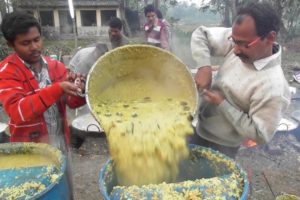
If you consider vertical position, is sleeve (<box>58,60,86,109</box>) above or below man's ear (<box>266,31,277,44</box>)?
below

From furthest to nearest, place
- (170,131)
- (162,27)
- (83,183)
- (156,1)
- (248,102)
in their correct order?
(156,1) < (162,27) < (83,183) < (248,102) < (170,131)

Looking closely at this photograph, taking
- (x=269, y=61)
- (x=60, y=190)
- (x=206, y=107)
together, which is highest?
(x=269, y=61)

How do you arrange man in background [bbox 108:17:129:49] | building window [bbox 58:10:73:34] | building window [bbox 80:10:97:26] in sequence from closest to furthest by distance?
man in background [bbox 108:17:129:49] < building window [bbox 58:10:73:34] < building window [bbox 80:10:97:26]

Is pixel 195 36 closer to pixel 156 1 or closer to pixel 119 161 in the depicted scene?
pixel 119 161

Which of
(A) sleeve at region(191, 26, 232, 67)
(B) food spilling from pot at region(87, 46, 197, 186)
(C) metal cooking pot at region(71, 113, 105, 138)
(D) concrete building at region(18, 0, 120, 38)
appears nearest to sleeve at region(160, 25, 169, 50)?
(C) metal cooking pot at region(71, 113, 105, 138)

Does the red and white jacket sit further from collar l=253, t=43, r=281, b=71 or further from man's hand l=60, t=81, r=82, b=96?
collar l=253, t=43, r=281, b=71

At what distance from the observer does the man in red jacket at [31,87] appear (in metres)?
2.12

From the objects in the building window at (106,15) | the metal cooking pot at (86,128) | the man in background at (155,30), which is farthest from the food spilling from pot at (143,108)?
the building window at (106,15)

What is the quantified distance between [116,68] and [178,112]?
1.78 ft

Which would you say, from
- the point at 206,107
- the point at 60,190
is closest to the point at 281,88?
the point at 206,107

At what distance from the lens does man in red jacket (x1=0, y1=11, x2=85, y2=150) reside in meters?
2.12

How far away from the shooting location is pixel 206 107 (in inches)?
100

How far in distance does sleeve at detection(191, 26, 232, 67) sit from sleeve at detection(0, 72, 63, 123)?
1.12 metres

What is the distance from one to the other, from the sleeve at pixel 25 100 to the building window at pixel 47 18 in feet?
79.1
